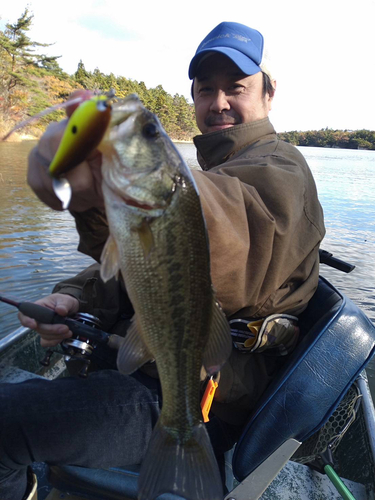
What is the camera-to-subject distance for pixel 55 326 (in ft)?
7.43

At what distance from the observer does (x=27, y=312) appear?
2215mm

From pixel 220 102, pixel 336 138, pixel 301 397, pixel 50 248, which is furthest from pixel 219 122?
pixel 336 138

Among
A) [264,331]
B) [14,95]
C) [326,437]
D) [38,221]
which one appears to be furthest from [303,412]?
[14,95]

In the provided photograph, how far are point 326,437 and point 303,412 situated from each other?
0.93m

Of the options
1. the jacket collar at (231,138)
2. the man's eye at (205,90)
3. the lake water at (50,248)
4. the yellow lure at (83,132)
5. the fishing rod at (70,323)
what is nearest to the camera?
the yellow lure at (83,132)

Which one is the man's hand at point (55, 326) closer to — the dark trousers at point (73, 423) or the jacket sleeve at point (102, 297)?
the jacket sleeve at point (102, 297)

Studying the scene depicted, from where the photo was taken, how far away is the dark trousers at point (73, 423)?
1882 millimetres

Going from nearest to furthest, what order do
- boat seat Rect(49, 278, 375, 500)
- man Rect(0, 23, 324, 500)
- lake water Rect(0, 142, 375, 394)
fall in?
man Rect(0, 23, 324, 500), boat seat Rect(49, 278, 375, 500), lake water Rect(0, 142, 375, 394)

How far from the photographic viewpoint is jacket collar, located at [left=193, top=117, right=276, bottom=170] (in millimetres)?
2607

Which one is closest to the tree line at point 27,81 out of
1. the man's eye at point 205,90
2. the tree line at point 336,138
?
the man's eye at point 205,90

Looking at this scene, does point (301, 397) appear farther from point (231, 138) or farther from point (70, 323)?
point (231, 138)

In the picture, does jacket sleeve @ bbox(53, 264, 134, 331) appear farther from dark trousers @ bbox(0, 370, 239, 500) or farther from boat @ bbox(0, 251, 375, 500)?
dark trousers @ bbox(0, 370, 239, 500)

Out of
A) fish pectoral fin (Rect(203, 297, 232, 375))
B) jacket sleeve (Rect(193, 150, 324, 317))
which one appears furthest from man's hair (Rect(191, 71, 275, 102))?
fish pectoral fin (Rect(203, 297, 232, 375))

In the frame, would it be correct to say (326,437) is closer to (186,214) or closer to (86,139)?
(186,214)
